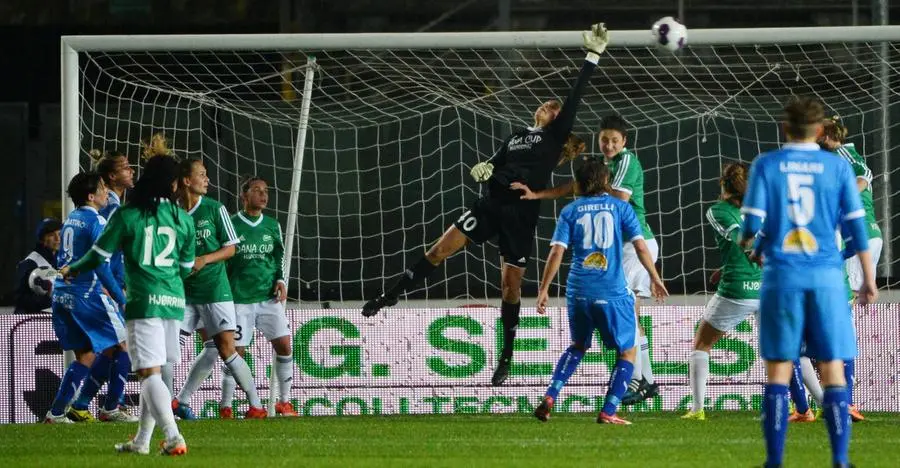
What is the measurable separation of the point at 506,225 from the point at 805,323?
4.97 m

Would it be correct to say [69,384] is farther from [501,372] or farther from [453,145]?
[453,145]

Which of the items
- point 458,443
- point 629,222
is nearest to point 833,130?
point 629,222

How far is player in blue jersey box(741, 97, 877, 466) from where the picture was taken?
21.7ft

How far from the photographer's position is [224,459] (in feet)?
26.2

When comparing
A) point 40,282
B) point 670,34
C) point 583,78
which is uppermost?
point 670,34

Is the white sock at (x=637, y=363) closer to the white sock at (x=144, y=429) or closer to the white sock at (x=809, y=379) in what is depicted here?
the white sock at (x=809, y=379)

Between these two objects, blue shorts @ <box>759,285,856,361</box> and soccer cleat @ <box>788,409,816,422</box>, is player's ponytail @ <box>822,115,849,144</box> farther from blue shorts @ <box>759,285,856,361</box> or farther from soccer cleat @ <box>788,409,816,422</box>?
blue shorts @ <box>759,285,856,361</box>

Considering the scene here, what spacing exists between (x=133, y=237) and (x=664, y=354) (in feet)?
20.8

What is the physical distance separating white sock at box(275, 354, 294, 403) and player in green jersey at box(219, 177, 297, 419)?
0.28 ft

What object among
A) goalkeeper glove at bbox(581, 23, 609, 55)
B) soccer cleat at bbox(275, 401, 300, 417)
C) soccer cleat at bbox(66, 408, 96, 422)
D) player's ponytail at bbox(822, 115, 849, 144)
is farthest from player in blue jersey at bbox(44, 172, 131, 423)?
player's ponytail at bbox(822, 115, 849, 144)

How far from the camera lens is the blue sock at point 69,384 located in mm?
11172

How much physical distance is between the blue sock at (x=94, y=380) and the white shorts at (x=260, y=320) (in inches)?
45.4

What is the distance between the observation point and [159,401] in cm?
797

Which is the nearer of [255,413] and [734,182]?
[734,182]
